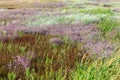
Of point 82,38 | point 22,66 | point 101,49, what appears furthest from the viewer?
point 82,38

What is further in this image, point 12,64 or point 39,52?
point 39,52

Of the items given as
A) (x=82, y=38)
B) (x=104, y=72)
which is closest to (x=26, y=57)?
(x=104, y=72)

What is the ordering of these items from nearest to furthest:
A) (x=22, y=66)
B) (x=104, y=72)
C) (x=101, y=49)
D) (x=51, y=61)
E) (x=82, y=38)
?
(x=104, y=72), (x=22, y=66), (x=51, y=61), (x=101, y=49), (x=82, y=38)

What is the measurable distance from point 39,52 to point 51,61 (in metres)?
1.27

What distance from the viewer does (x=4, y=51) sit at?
9.46 metres

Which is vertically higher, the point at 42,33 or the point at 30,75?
the point at 30,75

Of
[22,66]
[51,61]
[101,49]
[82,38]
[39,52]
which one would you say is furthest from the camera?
[82,38]

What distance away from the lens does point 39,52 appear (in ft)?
31.0

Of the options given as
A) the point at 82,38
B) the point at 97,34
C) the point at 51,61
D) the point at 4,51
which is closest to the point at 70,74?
the point at 51,61

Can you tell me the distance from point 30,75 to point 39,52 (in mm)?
2321

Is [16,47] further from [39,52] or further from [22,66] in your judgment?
[22,66]

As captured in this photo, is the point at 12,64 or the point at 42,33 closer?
the point at 12,64

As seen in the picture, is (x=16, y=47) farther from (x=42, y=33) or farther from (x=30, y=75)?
(x=42, y=33)

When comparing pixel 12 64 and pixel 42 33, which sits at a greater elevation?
pixel 12 64
